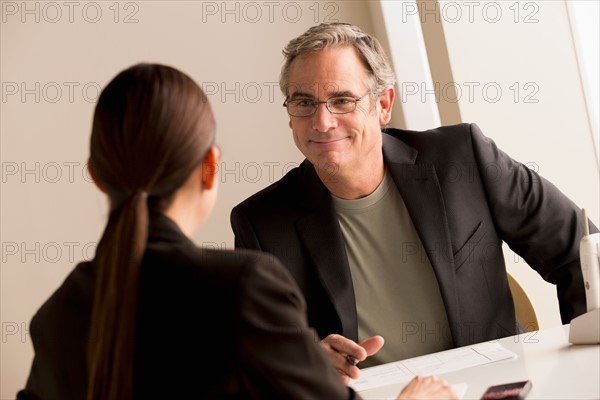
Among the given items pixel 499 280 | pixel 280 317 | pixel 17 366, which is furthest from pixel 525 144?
pixel 17 366

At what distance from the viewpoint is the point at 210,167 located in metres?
1.29

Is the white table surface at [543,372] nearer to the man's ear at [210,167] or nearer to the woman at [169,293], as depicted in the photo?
the woman at [169,293]

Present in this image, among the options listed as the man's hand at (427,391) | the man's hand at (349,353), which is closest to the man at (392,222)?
the man's hand at (349,353)

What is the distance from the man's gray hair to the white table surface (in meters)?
0.90

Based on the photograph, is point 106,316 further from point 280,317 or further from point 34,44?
point 34,44

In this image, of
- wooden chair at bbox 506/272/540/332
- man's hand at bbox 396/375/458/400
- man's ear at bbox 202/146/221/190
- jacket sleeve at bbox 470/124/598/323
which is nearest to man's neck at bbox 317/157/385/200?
jacket sleeve at bbox 470/124/598/323

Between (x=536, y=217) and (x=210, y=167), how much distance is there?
1.29m

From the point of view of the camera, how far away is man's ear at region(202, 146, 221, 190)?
1272 millimetres

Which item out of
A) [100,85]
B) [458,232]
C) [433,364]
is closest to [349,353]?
[433,364]

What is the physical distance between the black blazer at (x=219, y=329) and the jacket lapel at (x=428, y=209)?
3.48ft

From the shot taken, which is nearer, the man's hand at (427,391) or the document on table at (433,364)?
the man's hand at (427,391)

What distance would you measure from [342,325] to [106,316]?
44.1 inches

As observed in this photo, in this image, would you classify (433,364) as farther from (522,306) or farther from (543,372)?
(522,306)

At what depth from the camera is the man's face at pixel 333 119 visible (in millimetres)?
2332
